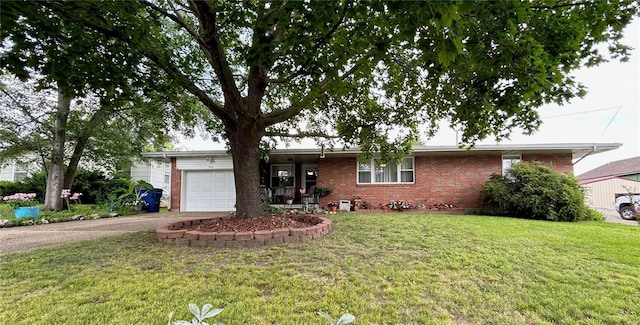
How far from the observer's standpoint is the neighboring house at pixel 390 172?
10667 millimetres

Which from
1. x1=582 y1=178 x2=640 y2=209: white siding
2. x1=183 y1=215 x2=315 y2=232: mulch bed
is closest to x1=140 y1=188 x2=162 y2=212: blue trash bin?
x1=183 y1=215 x2=315 y2=232: mulch bed

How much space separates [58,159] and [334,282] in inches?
477

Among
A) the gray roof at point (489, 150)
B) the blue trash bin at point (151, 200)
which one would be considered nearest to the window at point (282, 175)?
the gray roof at point (489, 150)

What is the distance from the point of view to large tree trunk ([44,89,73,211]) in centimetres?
1009

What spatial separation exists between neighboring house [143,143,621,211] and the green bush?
1132mm

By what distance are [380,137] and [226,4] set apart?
199 inches

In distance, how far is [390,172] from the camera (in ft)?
38.1

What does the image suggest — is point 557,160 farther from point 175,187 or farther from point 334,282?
point 175,187

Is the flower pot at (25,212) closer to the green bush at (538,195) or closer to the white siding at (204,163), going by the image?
the white siding at (204,163)

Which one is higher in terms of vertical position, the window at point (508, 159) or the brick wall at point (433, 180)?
the window at point (508, 159)

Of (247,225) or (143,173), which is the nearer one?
(247,225)

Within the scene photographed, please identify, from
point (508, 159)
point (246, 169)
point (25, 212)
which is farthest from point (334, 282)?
point (25, 212)

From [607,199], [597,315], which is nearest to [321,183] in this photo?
[597,315]

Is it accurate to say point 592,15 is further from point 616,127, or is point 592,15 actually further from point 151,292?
point 616,127
